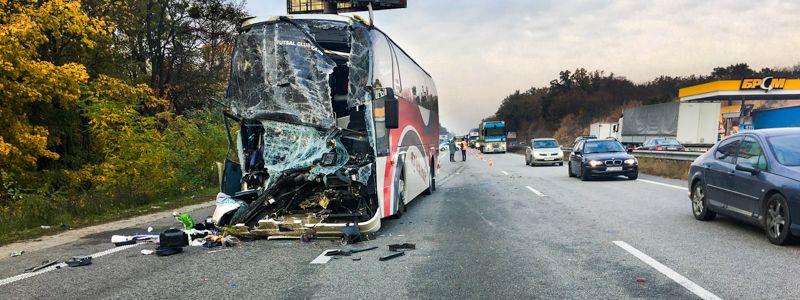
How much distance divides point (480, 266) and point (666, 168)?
1728 centimetres

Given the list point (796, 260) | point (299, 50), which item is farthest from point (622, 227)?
point (299, 50)

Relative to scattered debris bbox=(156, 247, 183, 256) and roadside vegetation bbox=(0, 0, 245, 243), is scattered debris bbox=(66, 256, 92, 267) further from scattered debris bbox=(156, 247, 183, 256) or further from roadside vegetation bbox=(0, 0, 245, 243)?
roadside vegetation bbox=(0, 0, 245, 243)

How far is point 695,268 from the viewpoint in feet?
18.7

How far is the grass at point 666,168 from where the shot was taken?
19205mm

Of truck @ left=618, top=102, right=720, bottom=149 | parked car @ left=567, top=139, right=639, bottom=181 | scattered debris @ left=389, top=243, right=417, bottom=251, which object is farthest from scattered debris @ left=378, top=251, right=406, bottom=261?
truck @ left=618, top=102, right=720, bottom=149

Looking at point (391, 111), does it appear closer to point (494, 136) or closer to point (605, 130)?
point (605, 130)

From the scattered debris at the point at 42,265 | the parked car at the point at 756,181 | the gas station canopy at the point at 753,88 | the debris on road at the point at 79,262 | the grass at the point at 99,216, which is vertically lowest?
the grass at the point at 99,216

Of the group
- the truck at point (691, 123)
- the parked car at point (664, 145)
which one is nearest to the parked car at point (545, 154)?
the parked car at point (664, 145)

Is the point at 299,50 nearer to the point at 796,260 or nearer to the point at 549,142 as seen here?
the point at 796,260

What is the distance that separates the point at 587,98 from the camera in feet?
292

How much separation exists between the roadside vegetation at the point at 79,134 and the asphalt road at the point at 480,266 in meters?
4.34

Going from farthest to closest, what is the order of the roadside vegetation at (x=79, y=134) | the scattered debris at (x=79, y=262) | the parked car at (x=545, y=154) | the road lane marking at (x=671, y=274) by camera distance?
1. the parked car at (x=545, y=154)
2. the roadside vegetation at (x=79, y=134)
3. the scattered debris at (x=79, y=262)
4. the road lane marking at (x=671, y=274)

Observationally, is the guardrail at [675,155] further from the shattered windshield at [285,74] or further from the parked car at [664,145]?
the shattered windshield at [285,74]

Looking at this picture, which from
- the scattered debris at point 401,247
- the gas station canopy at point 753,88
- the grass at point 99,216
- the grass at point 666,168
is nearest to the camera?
the scattered debris at point 401,247
